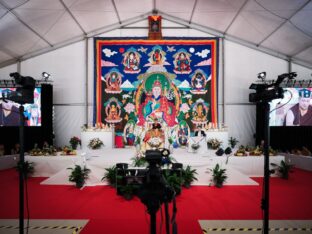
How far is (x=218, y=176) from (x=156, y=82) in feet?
16.6

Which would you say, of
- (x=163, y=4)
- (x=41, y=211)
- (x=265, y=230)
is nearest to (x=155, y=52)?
(x=163, y=4)

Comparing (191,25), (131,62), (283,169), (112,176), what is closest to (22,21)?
(131,62)

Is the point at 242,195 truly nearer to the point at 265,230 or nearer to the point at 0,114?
the point at 265,230

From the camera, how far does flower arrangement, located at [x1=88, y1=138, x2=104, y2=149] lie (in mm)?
7259

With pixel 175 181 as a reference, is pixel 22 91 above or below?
above

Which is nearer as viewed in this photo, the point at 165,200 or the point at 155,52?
the point at 165,200

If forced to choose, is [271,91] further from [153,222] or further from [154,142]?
[154,142]

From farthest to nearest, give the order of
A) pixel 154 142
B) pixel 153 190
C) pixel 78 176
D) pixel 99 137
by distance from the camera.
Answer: pixel 99 137, pixel 154 142, pixel 78 176, pixel 153 190

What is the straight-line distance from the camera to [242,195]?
4.34 metres

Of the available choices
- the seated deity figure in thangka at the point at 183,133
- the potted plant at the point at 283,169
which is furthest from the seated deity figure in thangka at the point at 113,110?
the potted plant at the point at 283,169

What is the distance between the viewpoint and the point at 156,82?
8.90 meters

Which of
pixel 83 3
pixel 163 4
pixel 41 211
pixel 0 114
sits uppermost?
pixel 163 4

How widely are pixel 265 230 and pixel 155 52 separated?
7.78 m

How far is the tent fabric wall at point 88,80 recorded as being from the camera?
8.94 meters
